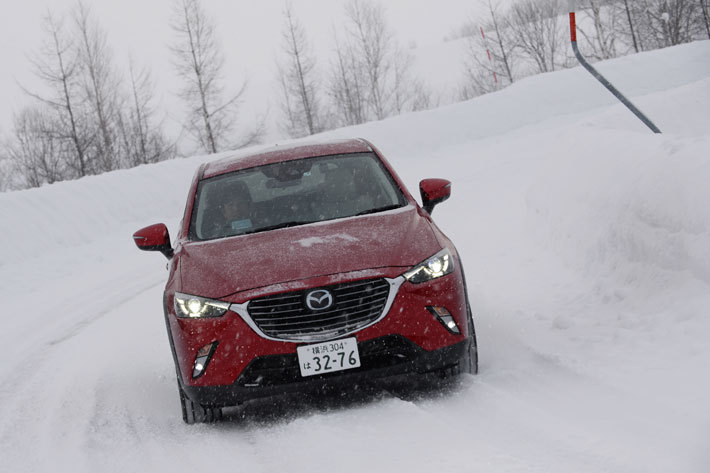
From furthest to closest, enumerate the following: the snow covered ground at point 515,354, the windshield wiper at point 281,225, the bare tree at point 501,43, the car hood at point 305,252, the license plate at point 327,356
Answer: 1. the bare tree at point 501,43
2. the windshield wiper at point 281,225
3. the car hood at point 305,252
4. the license plate at point 327,356
5. the snow covered ground at point 515,354

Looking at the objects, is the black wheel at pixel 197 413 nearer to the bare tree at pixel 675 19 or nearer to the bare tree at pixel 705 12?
the bare tree at pixel 705 12

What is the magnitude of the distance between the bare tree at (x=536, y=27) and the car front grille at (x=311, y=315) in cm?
4918

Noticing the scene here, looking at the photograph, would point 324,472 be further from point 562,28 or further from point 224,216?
point 562,28

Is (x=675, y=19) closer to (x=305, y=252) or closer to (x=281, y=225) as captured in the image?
(x=281, y=225)

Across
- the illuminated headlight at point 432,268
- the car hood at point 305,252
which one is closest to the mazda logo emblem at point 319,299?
the car hood at point 305,252

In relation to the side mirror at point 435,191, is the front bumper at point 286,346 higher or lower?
lower

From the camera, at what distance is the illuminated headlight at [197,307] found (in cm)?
413

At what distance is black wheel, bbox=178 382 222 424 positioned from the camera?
4.43 meters

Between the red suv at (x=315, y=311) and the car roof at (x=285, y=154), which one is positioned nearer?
the red suv at (x=315, y=311)

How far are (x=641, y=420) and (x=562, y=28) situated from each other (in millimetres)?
55561

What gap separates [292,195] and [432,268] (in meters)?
1.47

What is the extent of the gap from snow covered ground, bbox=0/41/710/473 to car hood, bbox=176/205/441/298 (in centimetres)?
79

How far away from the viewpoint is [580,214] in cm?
793

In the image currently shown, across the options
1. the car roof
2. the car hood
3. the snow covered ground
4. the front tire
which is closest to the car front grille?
the car hood
